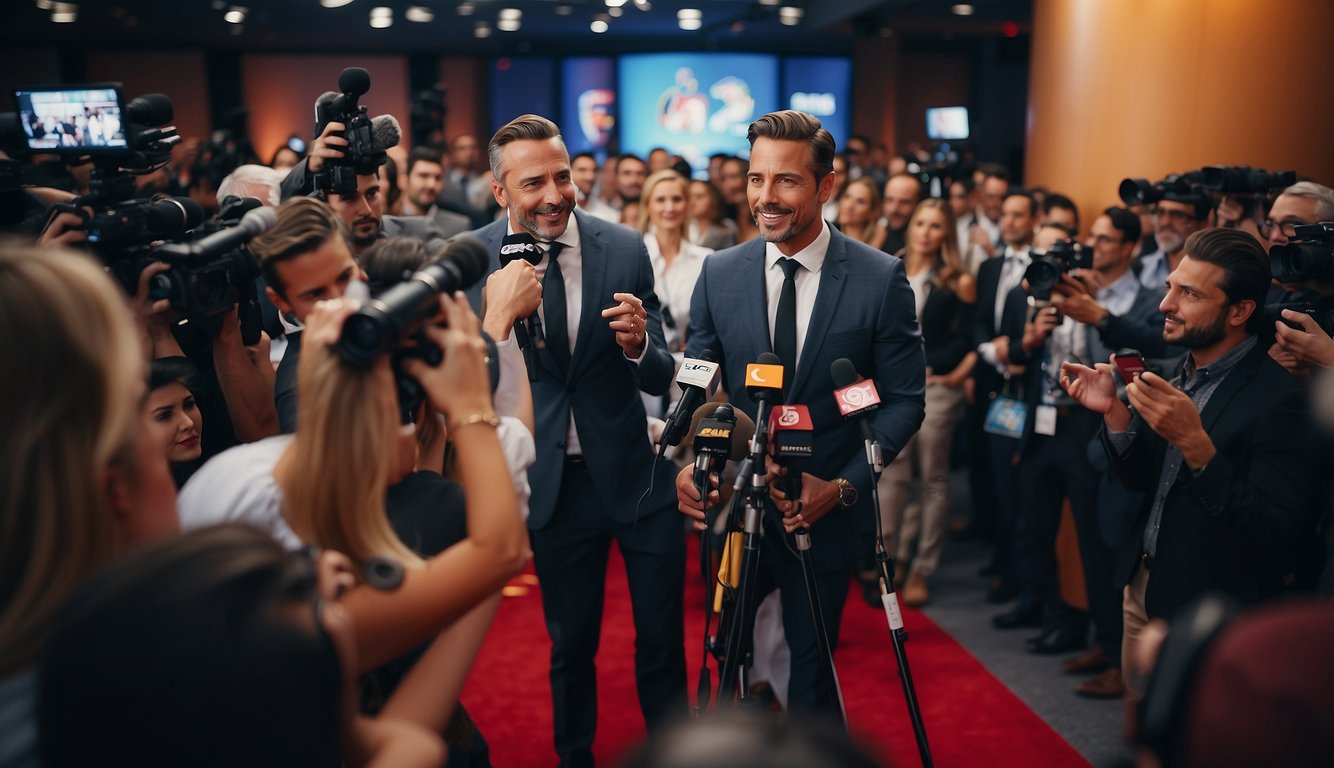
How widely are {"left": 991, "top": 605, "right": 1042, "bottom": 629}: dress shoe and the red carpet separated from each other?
0.85 feet

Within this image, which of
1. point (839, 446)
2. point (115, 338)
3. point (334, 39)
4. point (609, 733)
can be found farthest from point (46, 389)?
point (334, 39)

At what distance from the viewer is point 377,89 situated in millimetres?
17734

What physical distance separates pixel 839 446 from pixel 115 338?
1.88 m

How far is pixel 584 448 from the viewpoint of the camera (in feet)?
9.14

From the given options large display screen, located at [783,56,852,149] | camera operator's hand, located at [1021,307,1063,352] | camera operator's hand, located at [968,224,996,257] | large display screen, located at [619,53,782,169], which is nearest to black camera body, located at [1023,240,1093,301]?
camera operator's hand, located at [1021,307,1063,352]

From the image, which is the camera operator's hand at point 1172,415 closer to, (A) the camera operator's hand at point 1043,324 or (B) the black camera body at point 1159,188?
(A) the camera operator's hand at point 1043,324

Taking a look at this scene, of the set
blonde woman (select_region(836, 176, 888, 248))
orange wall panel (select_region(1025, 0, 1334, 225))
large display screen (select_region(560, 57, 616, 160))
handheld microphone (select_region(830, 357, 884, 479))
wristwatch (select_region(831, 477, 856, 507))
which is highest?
large display screen (select_region(560, 57, 616, 160))

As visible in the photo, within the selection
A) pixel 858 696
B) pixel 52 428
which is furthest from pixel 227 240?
pixel 858 696

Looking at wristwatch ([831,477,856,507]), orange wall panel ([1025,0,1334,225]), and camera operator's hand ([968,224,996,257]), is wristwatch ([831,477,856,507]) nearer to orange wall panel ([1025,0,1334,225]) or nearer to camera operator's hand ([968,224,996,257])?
orange wall panel ([1025,0,1334,225])

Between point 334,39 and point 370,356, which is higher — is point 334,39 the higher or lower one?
the higher one

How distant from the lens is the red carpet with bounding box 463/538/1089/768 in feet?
10.5

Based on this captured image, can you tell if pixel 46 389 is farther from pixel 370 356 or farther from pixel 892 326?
pixel 892 326

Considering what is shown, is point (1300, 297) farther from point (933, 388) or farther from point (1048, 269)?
point (933, 388)

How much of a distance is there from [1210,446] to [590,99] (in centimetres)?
1658
